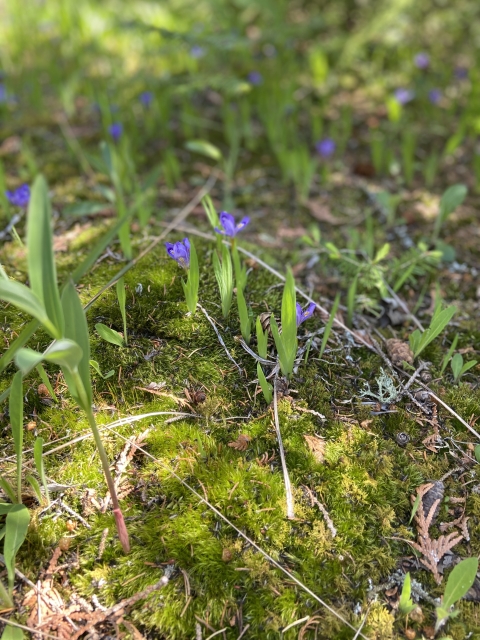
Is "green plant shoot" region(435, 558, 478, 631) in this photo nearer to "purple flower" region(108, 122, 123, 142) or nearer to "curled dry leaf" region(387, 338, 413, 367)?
"curled dry leaf" region(387, 338, 413, 367)

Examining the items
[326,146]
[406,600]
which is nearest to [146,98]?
[326,146]

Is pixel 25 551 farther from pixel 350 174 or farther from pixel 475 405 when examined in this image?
pixel 350 174

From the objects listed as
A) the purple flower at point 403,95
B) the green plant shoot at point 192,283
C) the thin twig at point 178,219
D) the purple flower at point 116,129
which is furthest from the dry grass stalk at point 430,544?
the purple flower at point 403,95

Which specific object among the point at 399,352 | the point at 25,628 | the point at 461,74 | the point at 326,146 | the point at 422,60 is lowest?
the point at 25,628

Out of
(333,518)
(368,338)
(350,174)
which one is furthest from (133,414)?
(350,174)

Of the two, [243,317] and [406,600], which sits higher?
[243,317]

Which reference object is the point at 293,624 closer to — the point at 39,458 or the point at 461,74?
the point at 39,458

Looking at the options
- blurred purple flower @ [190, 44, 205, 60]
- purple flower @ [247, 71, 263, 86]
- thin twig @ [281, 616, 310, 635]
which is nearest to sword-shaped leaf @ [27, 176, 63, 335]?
thin twig @ [281, 616, 310, 635]

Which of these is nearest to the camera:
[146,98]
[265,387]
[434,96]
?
[265,387]
